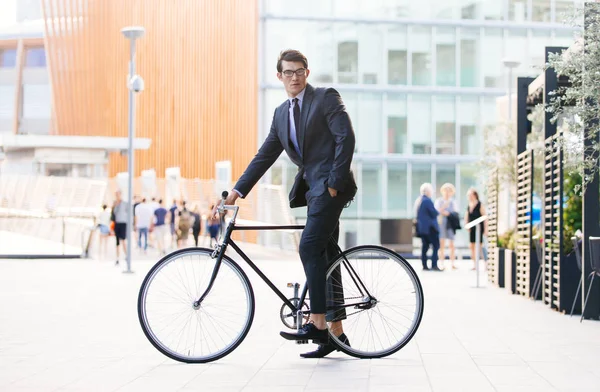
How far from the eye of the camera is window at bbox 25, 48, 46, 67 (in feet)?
190

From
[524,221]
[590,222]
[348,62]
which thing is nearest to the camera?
[590,222]

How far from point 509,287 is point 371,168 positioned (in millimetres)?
29550

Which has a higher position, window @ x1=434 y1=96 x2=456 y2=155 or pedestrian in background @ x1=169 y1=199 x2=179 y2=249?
window @ x1=434 y1=96 x2=456 y2=155

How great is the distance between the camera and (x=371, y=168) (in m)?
44.4

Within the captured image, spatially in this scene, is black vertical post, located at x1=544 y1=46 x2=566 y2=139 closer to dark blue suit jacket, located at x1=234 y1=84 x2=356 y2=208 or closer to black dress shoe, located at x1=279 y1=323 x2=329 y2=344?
dark blue suit jacket, located at x1=234 y1=84 x2=356 y2=208

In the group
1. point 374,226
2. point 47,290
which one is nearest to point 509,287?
point 47,290

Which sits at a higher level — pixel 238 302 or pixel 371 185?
pixel 371 185

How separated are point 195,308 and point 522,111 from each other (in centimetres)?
844

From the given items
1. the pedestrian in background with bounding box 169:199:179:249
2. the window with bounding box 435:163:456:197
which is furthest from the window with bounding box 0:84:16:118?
the pedestrian in background with bounding box 169:199:179:249

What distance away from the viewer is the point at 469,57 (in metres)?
44.9

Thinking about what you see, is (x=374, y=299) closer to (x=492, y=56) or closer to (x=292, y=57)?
(x=292, y=57)

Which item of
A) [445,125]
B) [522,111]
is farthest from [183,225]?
[522,111]

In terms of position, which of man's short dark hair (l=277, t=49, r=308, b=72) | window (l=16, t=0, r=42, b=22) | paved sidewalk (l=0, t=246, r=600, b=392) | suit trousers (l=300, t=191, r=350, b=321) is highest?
window (l=16, t=0, r=42, b=22)

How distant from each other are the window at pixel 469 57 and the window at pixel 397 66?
229 centimetres
